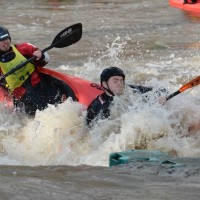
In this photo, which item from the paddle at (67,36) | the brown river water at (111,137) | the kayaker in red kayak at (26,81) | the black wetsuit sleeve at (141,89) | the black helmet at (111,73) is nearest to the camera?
the brown river water at (111,137)

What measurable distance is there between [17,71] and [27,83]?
0.15 m

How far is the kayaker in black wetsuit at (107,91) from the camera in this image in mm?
5055

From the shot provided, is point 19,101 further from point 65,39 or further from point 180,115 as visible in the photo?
point 180,115

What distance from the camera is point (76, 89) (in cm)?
583

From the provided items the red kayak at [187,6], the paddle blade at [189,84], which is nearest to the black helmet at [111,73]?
the paddle blade at [189,84]

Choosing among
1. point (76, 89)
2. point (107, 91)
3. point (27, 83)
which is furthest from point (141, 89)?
point (27, 83)

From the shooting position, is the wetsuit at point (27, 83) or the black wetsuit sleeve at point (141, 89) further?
the wetsuit at point (27, 83)

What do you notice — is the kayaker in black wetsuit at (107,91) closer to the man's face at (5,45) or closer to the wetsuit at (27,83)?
the wetsuit at (27,83)

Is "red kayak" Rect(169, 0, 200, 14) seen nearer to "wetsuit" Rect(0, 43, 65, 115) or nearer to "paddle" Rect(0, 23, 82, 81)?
"paddle" Rect(0, 23, 82, 81)

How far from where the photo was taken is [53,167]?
157 inches

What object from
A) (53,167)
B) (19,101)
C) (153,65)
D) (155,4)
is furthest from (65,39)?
(155,4)

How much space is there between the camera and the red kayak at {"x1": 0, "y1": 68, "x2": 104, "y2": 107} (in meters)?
5.70

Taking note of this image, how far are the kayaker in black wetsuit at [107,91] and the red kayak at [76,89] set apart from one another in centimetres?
41

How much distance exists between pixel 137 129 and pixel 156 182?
183 centimetres
